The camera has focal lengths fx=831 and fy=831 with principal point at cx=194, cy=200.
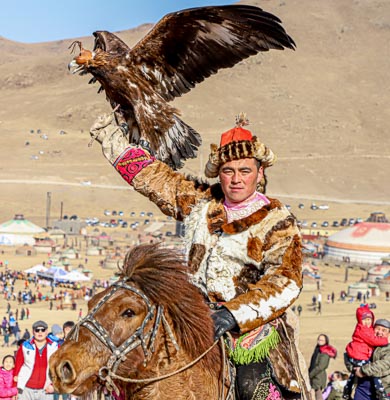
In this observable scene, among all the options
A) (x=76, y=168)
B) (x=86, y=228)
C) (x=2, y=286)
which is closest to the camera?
(x=2, y=286)

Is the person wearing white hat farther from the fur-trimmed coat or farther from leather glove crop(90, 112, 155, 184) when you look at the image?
the fur-trimmed coat

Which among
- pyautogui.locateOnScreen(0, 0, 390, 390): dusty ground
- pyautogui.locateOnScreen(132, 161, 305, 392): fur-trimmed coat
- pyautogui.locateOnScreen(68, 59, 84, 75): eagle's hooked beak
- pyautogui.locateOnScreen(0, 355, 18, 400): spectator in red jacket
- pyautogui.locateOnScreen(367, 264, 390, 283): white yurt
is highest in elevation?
pyautogui.locateOnScreen(0, 0, 390, 390): dusty ground

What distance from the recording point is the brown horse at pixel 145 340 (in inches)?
116

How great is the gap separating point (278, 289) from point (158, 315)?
0.64 meters

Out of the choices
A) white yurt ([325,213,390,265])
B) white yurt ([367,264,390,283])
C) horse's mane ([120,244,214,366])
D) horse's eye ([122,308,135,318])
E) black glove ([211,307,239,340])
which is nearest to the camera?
horse's eye ([122,308,135,318])

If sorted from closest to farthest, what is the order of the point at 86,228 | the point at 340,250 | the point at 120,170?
the point at 120,170
the point at 340,250
the point at 86,228

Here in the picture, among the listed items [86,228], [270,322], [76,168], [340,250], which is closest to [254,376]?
[270,322]

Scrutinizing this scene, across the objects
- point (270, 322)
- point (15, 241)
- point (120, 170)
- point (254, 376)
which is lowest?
point (254, 376)

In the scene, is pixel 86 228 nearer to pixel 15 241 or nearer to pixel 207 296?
pixel 15 241

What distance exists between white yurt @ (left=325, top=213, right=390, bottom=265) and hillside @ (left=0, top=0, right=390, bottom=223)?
18.5 meters

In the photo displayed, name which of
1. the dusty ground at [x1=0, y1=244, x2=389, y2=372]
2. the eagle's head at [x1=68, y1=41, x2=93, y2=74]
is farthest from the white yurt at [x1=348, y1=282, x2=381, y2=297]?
the eagle's head at [x1=68, y1=41, x2=93, y2=74]

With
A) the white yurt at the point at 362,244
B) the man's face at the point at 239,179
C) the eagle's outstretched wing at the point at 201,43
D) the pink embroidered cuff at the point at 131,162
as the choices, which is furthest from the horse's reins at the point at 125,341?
the white yurt at the point at 362,244

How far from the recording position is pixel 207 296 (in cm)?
370

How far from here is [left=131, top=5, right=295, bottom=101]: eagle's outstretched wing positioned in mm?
4660
